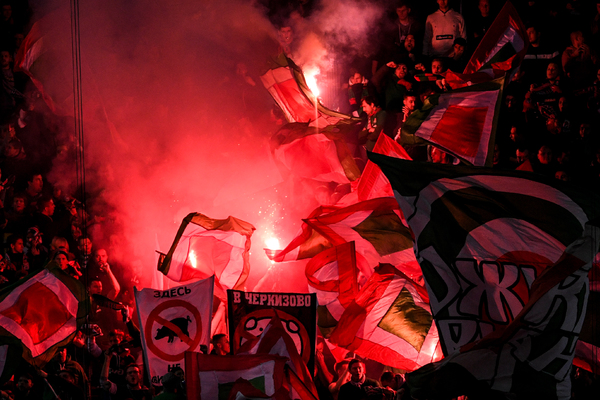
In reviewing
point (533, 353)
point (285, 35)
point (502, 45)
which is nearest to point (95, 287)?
point (285, 35)

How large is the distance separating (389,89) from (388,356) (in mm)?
4457

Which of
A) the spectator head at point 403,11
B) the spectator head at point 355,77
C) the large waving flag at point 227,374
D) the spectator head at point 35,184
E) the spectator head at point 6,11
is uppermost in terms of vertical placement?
the spectator head at point 6,11

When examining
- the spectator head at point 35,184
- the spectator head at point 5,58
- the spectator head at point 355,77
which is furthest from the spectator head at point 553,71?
the spectator head at point 5,58

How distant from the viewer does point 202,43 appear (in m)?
11.3

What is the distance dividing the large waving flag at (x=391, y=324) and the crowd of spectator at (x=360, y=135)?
362 mm

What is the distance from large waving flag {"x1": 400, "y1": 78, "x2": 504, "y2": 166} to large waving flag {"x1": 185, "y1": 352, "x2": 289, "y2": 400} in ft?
9.38

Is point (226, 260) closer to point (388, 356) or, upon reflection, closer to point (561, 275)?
point (388, 356)

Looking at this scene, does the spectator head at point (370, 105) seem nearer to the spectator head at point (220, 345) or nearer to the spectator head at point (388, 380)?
the spectator head at point (220, 345)

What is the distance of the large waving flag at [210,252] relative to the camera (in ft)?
29.7

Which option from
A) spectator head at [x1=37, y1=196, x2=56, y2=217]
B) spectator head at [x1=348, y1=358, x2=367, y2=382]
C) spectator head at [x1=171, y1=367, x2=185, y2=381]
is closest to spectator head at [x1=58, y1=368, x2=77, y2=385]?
spectator head at [x1=171, y1=367, x2=185, y2=381]

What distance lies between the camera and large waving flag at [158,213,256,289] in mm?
9039

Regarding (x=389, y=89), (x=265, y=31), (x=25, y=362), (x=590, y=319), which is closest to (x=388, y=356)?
(x=590, y=319)

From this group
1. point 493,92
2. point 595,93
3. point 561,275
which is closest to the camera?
point 561,275

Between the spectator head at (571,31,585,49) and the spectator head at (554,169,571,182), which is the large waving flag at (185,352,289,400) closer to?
the spectator head at (554,169,571,182)
